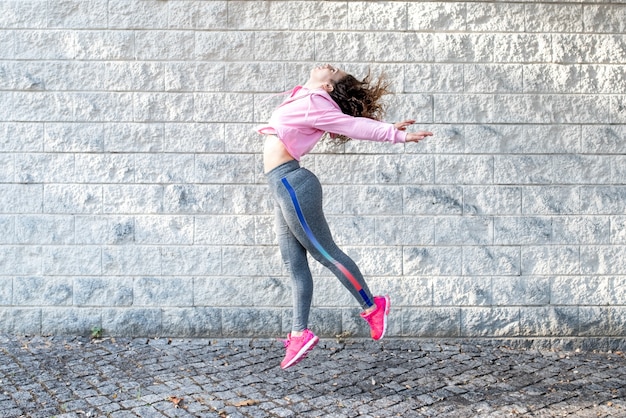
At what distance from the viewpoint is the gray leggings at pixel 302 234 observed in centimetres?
432

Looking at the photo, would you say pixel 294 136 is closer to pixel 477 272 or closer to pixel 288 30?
pixel 288 30

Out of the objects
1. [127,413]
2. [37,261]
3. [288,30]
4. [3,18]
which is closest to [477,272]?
[288,30]

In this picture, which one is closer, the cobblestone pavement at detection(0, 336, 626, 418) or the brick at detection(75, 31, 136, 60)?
the cobblestone pavement at detection(0, 336, 626, 418)

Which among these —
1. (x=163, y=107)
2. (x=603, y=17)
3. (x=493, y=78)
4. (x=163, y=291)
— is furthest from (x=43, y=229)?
(x=603, y=17)

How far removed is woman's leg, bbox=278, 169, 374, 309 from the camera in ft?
14.1

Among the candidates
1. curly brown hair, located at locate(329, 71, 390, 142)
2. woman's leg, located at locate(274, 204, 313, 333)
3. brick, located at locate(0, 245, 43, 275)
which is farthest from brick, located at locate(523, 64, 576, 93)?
brick, located at locate(0, 245, 43, 275)

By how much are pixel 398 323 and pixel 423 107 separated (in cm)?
170

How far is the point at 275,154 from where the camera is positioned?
4418mm

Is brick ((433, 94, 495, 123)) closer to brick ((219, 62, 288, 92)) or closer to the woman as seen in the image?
brick ((219, 62, 288, 92))

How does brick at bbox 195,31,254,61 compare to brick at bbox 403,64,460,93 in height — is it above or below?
above

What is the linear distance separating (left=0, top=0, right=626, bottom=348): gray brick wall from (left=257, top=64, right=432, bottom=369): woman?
1.47 metres

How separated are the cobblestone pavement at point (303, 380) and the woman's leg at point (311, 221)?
853 mm

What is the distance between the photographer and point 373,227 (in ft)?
20.0

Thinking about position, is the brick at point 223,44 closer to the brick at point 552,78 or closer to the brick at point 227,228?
the brick at point 227,228
